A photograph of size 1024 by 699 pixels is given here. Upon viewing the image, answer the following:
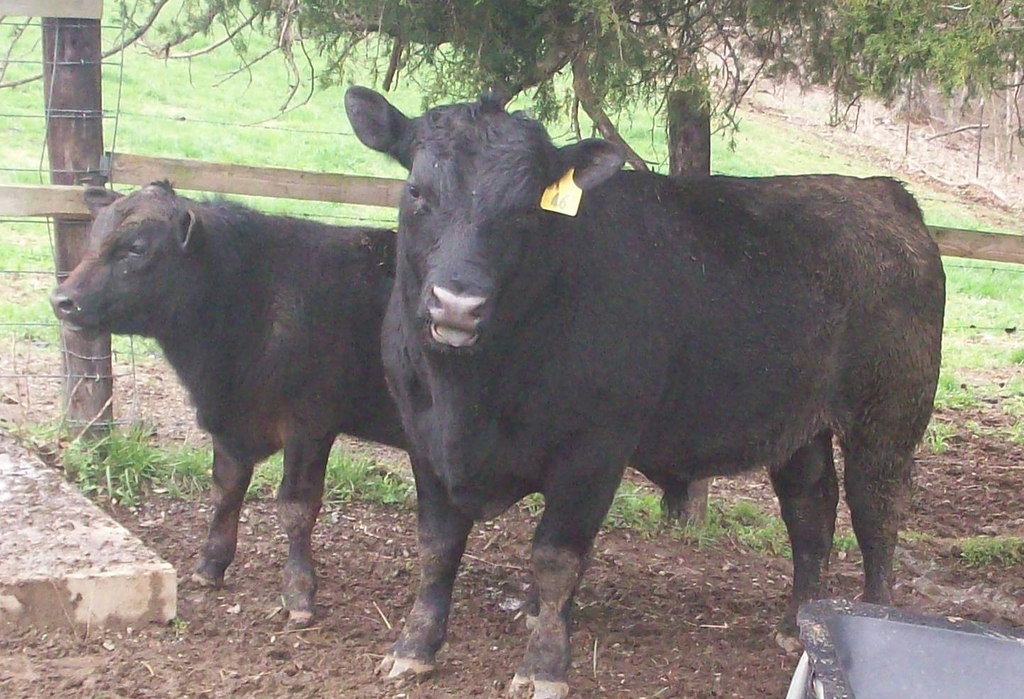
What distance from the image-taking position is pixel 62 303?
4.93 m

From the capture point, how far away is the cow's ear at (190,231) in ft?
17.0

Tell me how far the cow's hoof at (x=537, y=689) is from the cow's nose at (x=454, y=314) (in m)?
1.36

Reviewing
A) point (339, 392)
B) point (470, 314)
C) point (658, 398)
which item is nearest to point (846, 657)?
point (470, 314)

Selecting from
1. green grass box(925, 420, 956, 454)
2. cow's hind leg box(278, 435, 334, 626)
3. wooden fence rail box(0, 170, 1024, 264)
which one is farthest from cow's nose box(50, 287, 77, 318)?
green grass box(925, 420, 956, 454)

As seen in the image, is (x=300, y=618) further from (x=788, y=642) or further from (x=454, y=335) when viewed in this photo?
(x=788, y=642)

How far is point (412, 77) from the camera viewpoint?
242 inches

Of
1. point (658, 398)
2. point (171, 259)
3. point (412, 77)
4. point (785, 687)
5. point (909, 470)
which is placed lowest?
point (785, 687)

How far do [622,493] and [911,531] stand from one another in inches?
63.9

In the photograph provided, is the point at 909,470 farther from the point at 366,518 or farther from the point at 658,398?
the point at 366,518

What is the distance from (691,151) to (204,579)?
3.38 meters

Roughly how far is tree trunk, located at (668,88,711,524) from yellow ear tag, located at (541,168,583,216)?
2.26 meters

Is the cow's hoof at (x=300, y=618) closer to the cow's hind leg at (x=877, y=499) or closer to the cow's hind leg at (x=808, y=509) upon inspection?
the cow's hind leg at (x=808, y=509)

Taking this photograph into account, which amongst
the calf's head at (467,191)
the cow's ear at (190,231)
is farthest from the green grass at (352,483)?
the calf's head at (467,191)

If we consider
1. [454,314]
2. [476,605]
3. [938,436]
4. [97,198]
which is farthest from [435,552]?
[938,436]
